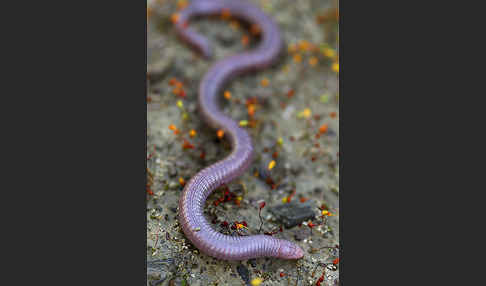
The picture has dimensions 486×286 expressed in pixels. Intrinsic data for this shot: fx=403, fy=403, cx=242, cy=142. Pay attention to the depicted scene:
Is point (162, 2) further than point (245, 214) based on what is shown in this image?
Yes

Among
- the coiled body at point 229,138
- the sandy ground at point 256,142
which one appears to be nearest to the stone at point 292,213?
the sandy ground at point 256,142

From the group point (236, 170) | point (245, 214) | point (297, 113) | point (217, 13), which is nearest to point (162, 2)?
point (217, 13)

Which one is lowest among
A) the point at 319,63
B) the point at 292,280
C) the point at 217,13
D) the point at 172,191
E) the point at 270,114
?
the point at 292,280

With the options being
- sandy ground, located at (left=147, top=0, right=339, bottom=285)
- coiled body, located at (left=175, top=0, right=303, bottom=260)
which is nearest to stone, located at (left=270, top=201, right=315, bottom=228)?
sandy ground, located at (left=147, top=0, right=339, bottom=285)

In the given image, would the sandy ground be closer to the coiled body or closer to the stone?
the stone

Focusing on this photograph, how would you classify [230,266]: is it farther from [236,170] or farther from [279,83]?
[279,83]

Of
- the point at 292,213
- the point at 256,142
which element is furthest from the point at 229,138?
the point at 292,213
